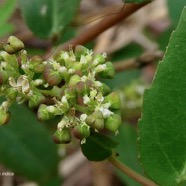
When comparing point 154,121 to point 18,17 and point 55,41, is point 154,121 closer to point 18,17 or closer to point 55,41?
point 55,41

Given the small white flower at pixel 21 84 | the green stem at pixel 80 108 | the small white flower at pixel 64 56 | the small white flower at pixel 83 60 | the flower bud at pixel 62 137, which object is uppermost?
the small white flower at pixel 21 84

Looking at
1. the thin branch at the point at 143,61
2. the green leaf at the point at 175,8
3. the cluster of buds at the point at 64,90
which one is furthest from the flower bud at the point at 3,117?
the thin branch at the point at 143,61

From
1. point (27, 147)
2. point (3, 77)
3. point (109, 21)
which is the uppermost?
point (3, 77)

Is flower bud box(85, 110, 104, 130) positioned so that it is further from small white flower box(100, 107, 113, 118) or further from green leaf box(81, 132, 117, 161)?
green leaf box(81, 132, 117, 161)

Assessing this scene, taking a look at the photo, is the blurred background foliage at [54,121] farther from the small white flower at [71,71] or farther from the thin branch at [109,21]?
the small white flower at [71,71]

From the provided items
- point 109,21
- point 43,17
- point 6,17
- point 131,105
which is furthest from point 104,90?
point 131,105

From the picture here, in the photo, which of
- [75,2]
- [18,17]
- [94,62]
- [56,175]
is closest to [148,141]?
[94,62]

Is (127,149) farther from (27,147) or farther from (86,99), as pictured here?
(86,99)
